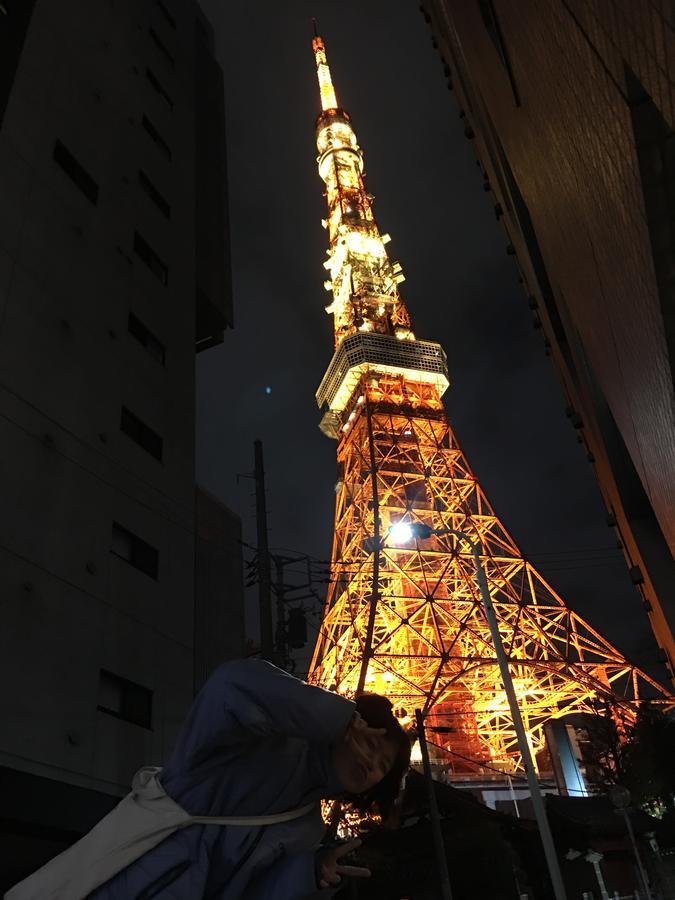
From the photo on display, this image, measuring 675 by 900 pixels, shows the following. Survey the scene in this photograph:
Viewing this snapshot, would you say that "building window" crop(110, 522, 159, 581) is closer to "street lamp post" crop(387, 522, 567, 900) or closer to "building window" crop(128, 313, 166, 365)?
"building window" crop(128, 313, 166, 365)

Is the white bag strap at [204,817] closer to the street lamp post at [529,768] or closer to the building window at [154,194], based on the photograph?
the street lamp post at [529,768]

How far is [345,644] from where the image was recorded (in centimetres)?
3148

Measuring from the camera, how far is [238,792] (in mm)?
1787

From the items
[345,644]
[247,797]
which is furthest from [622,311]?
[345,644]

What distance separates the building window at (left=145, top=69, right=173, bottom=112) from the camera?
17781 millimetres

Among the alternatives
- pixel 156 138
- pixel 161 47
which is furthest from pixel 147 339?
pixel 161 47

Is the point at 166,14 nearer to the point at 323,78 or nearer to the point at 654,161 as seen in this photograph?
the point at 654,161

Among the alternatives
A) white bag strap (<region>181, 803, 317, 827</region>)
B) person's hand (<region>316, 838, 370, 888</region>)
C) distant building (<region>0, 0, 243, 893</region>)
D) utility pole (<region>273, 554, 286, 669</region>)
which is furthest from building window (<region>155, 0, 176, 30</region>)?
person's hand (<region>316, 838, 370, 888</region>)

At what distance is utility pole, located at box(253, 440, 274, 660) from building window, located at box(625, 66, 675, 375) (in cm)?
1095

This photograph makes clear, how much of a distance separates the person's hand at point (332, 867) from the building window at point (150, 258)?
14.5 meters

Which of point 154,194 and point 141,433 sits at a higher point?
point 154,194

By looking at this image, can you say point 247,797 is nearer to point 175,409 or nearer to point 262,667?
point 262,667

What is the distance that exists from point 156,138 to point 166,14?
580 cm

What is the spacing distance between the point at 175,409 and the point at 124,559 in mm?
3893
